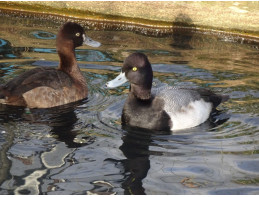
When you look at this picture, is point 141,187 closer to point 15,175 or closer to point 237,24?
point 15,175

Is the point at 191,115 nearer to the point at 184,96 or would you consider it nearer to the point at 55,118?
the point at 184,96

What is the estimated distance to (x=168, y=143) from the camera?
6289 millimetres

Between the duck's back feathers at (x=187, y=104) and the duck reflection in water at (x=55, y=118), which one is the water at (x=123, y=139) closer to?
the duck reflection in water at (x=55, y=118)

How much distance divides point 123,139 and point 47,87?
1654mm

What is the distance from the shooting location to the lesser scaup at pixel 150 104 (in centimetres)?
672

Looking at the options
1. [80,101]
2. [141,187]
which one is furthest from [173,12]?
[141,187]

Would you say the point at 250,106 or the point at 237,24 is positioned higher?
the point at 237,24

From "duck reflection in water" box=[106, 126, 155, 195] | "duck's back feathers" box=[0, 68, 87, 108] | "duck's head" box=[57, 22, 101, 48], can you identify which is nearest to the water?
"duck reflection in water" box=[106, 126, 155, 195]

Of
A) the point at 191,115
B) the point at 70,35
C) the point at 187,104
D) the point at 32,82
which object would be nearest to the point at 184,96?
the point at 187,104

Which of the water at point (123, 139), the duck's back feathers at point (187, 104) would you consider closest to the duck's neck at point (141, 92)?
the duck's back feathers at point (187, 104)

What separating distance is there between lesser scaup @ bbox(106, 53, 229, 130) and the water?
0.15m

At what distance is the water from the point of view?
533 centimetres

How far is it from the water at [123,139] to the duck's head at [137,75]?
0.49 m

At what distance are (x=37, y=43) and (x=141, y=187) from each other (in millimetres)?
5344
